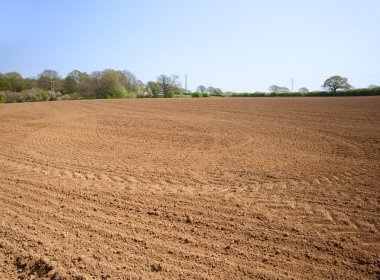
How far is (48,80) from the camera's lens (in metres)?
78.2

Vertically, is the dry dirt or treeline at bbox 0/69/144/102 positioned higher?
treeline at bbox 0/69/144/102

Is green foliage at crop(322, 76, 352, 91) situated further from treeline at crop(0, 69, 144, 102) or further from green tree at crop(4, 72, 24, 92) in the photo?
green tree at crop(4, 72, 24, 92)

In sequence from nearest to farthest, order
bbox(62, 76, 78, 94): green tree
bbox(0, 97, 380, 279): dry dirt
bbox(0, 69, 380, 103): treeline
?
bbox(0, 97, 380, 279): dry dirt < bbox(0, 69, 380, 103): treeline < bbox(62, 76, 78, 94): green tree

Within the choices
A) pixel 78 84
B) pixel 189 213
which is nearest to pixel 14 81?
pixel 78 84

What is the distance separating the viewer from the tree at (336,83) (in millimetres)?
76375

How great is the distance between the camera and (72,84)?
76.1 metres

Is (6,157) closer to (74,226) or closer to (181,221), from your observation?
(74,226)

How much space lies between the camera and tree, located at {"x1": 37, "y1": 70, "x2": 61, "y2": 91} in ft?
251

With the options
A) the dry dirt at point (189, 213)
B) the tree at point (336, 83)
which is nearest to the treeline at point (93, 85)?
the tree at point (336, 83)

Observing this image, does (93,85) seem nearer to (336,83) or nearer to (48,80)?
(48,80)

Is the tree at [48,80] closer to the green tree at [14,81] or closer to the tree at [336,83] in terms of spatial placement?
the green tree at [14,81]

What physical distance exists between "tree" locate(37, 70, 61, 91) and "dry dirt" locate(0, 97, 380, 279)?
76224 mm

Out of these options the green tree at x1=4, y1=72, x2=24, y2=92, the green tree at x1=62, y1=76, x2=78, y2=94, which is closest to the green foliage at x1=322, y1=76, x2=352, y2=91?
the green tree at x1=62, y1=76, x2=78, y2=94

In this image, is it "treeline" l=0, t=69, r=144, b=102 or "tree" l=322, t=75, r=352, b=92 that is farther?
"tree" l=322, t=75, r=352, b=92
